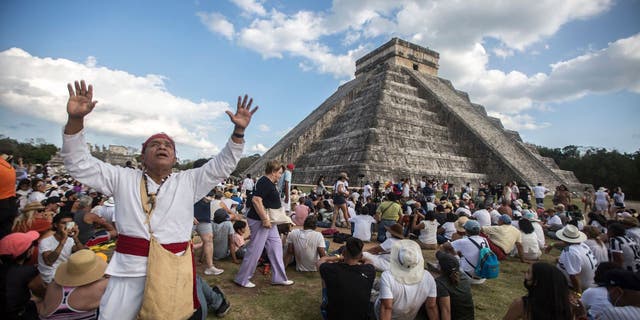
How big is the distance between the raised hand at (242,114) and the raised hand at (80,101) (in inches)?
36.4

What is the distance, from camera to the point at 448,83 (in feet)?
122

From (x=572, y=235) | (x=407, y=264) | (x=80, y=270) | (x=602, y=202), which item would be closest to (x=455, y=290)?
(x=407, y=264)

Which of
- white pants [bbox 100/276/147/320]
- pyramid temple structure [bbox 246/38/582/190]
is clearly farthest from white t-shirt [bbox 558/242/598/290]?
pyramid temple structure [bbox 246/38/582/190]

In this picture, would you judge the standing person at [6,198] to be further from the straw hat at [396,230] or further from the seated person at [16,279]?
the straw hat at [396,230]

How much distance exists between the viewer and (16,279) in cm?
309

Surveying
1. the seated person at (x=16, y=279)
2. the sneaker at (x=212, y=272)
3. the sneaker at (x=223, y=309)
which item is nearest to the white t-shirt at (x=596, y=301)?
the sneaker at (x=223, y=309)

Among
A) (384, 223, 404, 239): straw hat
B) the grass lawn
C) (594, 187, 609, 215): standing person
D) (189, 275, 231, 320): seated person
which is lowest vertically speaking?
the grass lawn

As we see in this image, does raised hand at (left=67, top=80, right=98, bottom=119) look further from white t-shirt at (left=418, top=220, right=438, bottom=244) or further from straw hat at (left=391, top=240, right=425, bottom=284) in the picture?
white t-shirt at (left=418, top=220, right=438, bottom=244)

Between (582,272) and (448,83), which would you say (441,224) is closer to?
(582,272)

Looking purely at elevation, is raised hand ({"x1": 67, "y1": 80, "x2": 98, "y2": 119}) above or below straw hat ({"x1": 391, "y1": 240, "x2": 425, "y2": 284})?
above

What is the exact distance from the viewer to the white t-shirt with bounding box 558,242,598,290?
472cm

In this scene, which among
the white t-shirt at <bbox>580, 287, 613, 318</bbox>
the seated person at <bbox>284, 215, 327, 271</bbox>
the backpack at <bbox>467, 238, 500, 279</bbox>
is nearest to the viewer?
the white t-shirt at <bbox>580, 287, 613, 318</bbox>

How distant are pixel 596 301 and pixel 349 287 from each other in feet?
8.37

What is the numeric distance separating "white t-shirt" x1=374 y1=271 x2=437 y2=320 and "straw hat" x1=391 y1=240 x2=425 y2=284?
58 millimetres
